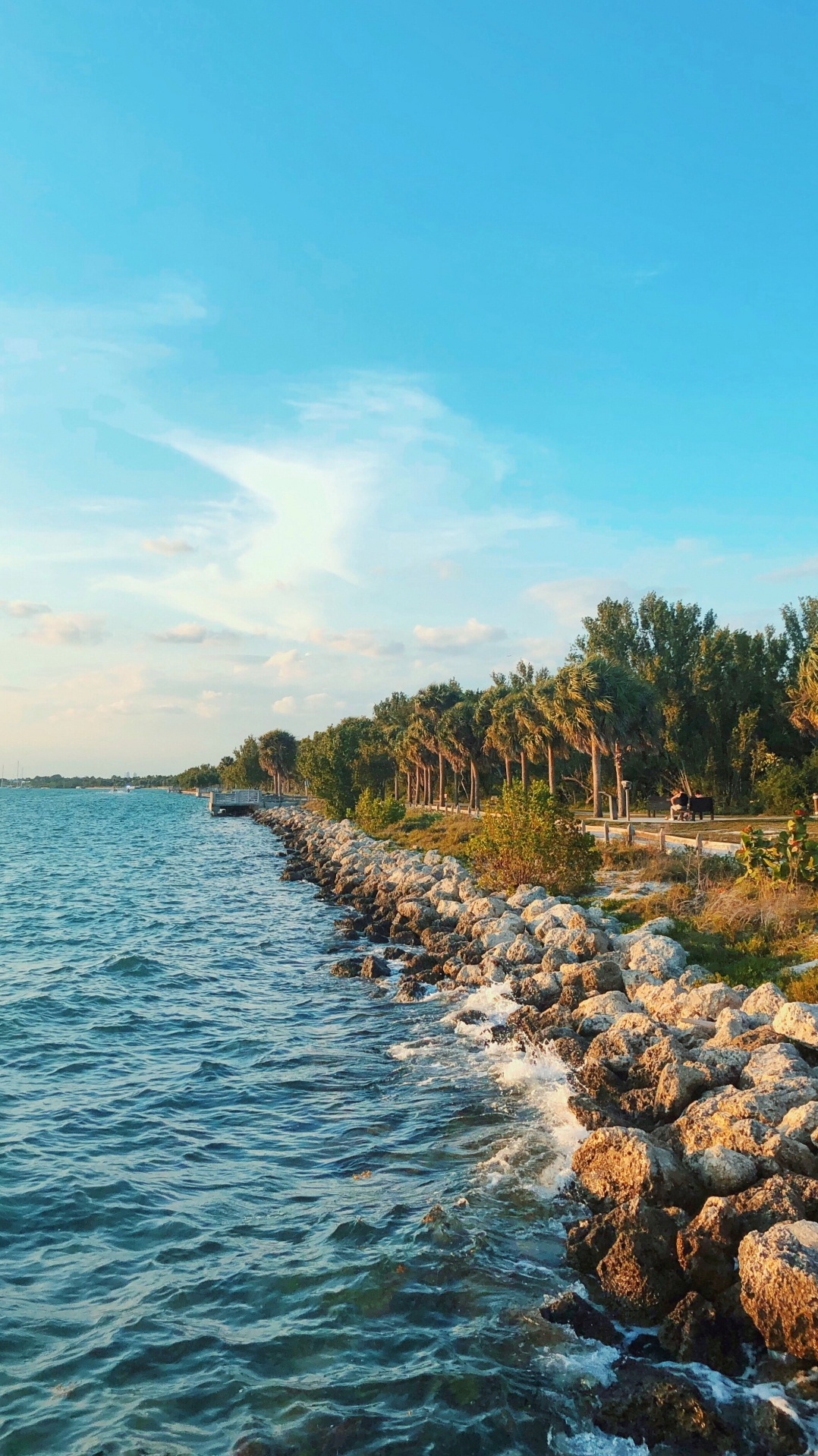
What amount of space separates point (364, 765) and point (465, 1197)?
206 feet

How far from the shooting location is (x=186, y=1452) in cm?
653

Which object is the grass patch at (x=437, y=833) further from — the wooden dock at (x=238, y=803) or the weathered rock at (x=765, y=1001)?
the wooden dock at (x=238, y=803)

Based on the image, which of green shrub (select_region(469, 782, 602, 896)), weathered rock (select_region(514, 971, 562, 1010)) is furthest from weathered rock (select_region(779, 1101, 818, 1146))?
green shrub (select_region(469, 782, 602, 896))

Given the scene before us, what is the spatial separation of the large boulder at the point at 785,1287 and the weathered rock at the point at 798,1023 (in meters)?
4.50

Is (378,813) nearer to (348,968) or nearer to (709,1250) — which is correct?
Result: (348,968)

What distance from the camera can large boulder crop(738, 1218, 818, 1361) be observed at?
7.17 m

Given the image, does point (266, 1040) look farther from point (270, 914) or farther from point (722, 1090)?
point (270, 914)

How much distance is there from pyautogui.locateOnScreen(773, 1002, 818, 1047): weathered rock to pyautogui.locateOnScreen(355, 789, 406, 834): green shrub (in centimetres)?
4476

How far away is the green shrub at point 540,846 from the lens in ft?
86.7

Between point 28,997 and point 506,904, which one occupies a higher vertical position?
point 506,904

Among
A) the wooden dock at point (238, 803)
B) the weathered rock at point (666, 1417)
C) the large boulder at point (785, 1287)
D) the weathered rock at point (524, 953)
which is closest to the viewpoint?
the weathered rock at point (666, 1417)

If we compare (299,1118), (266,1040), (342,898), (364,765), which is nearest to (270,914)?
(342,898)

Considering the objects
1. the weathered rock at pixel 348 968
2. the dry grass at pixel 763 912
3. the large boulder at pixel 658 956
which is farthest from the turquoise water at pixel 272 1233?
the dry grass at pixel 763 912

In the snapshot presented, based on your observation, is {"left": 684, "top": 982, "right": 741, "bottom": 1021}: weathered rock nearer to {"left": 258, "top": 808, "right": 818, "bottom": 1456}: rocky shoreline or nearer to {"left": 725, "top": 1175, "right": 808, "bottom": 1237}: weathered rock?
{"left": 258, "top": 808, "right": 818, "bottom": 1456}: rocky shoreline
